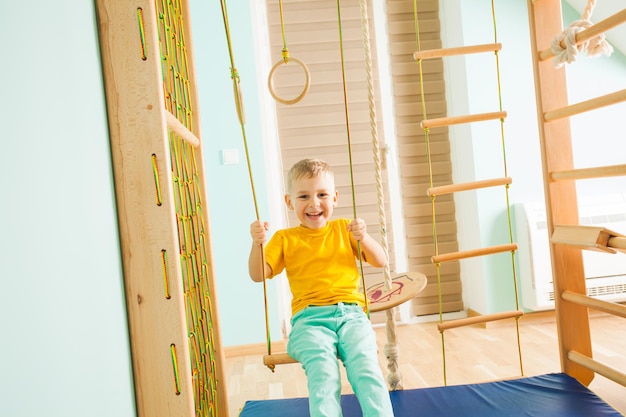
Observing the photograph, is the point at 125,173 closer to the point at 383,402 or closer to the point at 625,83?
the point at 383,402

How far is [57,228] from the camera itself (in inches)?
33.1

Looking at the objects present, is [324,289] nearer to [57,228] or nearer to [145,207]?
[145,207]

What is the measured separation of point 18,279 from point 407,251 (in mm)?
3333

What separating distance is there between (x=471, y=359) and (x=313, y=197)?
1.57 m

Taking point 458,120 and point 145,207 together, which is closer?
point 145,207

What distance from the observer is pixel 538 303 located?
3.40 metres

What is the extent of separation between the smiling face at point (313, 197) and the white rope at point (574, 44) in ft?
3.14

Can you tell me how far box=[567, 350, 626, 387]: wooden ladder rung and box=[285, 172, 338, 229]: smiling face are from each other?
1112mm

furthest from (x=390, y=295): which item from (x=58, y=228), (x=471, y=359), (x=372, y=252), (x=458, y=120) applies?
(x=58, y=228)

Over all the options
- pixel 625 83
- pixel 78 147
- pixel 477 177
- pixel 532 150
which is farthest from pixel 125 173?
pixel 625 83

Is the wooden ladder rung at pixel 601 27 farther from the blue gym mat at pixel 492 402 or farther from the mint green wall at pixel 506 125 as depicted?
the mint green wall at pixel 506 125

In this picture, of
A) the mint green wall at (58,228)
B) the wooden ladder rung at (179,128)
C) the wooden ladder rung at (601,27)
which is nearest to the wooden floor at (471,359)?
the wooden ladder rung at (179,128)

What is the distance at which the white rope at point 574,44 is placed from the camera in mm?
1955

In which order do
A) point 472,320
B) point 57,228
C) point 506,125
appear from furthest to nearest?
point 506,125, point 472,320, point 57,228
